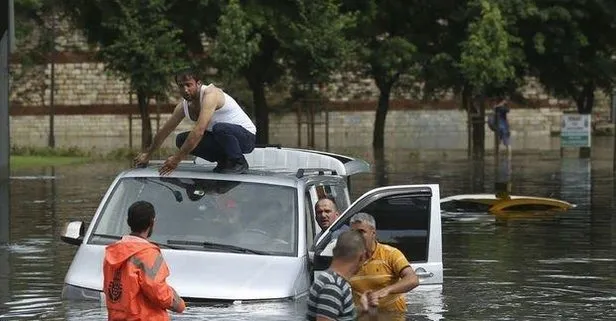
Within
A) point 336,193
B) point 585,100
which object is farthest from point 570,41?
point 336,193

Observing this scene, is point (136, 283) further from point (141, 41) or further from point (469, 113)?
point (469, 113)

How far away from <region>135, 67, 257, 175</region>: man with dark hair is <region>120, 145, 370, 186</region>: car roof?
0.12 metres

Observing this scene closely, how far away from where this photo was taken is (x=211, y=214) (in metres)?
12.3

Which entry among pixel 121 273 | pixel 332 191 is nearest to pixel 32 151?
pixel 332 191

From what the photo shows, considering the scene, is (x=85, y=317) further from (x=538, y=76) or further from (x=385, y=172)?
(x=538, y=76)

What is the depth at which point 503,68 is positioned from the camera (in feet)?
152

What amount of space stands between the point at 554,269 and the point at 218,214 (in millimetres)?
6575

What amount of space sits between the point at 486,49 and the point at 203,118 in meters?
33.4

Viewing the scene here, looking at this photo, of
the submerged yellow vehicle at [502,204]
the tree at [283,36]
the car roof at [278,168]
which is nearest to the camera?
the car roof at [278,168]

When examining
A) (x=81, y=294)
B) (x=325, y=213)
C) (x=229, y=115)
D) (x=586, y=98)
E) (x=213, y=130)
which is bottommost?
(x=81, y=294)

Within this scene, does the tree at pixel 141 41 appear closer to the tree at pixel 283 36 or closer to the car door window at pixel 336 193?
the tree at pixel 283 36

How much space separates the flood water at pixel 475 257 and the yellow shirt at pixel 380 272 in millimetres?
487

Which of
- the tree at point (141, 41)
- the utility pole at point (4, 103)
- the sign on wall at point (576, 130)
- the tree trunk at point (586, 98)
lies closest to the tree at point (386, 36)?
the sign on wall at point (576, 130)

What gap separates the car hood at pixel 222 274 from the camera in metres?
11.5
